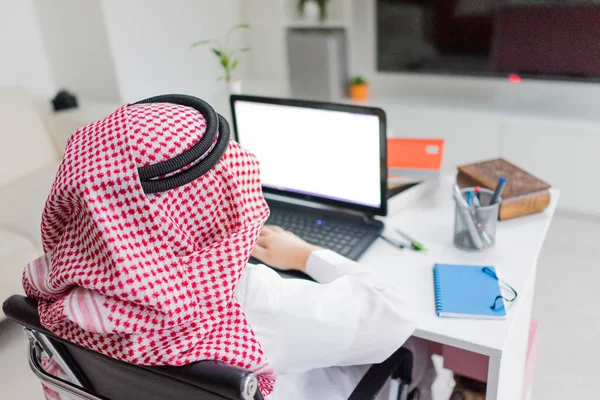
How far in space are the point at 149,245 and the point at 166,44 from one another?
2811 millimetres

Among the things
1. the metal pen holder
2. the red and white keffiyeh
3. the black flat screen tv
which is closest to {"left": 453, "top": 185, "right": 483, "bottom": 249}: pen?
the metal pen holder

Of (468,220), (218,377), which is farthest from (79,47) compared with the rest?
(218,377)

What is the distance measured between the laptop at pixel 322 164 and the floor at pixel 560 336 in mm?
732

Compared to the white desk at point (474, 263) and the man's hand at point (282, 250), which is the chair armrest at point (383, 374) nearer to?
the white desk at point (474, 263)

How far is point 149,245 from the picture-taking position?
679 mm

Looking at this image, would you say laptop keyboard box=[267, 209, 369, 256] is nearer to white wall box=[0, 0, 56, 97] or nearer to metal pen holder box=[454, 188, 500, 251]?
metal pen holder box=[454, 188, 500, 251]

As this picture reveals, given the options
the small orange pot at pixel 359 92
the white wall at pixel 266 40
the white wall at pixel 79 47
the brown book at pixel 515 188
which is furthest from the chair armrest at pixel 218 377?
the white wall at pixel 266 40

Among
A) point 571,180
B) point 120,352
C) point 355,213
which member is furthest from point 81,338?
point 571,180

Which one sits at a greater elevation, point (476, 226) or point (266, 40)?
point (266, 40)

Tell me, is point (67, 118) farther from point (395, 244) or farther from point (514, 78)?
point (514, 78)

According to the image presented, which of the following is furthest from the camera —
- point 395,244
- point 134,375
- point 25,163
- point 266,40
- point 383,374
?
point 266,40

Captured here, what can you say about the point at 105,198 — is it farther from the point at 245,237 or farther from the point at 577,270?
the point at 577,270

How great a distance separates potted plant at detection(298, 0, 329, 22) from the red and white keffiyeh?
277cm

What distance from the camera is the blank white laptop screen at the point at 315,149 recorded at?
50.1 inches
